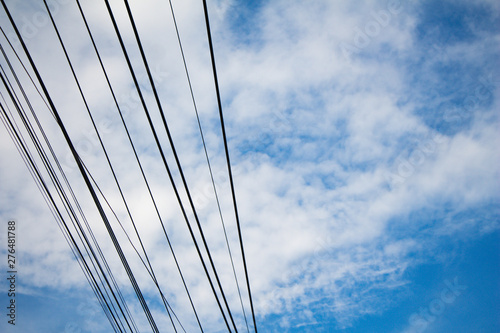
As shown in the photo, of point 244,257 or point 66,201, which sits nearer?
point 244,257

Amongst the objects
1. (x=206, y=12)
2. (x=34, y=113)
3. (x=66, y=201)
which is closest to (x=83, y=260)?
(x=66, y=201)

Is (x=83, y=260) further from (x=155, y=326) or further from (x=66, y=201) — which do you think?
(x=155, y=326)

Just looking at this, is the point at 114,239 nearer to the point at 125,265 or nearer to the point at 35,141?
the point at 125,265

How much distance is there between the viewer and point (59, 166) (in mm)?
5559

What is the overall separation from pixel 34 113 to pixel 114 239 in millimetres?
2910

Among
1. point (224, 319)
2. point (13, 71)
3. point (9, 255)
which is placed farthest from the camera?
point (9, 255)

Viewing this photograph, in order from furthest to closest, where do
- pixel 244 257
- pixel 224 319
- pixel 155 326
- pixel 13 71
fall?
pixel 155 326
pixel 224 319
pixel 13 71
pixel 244 257

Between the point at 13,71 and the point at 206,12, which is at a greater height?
the point at 13,71

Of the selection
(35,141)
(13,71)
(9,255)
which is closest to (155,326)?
(35,141)

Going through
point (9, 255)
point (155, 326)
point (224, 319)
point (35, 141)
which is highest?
point (9, 255)

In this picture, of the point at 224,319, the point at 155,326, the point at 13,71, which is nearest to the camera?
the point at 13,71

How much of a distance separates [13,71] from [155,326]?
576cm

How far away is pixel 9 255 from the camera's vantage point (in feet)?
31.4

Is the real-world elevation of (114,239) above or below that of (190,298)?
above
